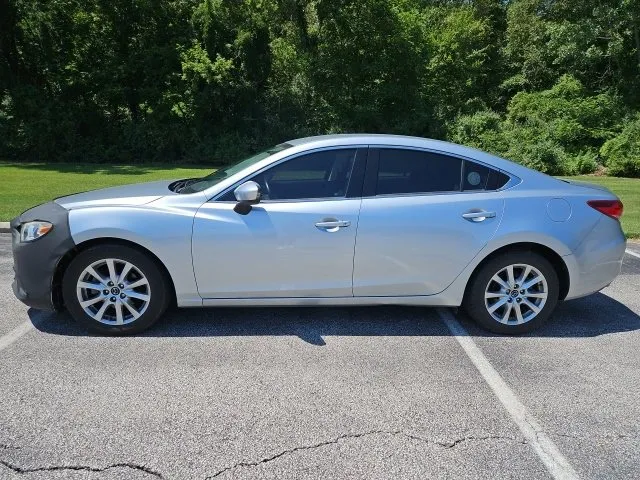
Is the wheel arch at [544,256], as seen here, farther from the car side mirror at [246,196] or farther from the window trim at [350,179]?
the car side mirror at [246,196]

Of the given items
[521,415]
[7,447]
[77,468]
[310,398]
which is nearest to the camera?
[77,468]

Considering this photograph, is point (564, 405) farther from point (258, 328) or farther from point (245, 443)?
point (258, 328)

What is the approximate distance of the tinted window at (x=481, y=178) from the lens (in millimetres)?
4270

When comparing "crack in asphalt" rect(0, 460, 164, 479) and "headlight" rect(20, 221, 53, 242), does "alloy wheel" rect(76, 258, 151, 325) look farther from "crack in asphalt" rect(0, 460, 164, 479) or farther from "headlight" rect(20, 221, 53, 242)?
"crack in asphalt" rect(0, 460, 164, 479)

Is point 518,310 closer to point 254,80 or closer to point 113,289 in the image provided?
point 113,289

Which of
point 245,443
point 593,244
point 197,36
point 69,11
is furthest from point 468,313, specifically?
point 69,11

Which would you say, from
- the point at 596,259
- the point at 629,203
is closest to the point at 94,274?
the point at 596,259

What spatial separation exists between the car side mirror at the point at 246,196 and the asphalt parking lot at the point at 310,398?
102 cm

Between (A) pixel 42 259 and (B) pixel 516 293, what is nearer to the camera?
(A) pixel 42 259

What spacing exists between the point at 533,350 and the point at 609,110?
21.0 meters

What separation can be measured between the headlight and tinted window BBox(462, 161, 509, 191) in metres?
3.29

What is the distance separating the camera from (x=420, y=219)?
410 cm

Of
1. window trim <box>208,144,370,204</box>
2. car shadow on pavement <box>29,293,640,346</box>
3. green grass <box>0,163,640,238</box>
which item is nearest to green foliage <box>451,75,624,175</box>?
green grass <box>0,163,640,238</box>

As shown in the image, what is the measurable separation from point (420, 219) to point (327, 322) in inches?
47.6
